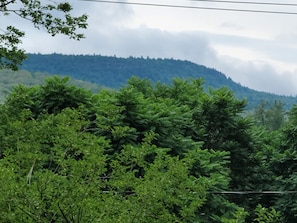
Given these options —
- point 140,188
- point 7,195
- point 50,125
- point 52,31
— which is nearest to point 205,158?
point 52,31

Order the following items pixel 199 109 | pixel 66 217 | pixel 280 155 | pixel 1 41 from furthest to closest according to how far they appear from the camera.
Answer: pixel 199 109 → pixel 280 155 → pixel 1 41 → pixel 66 217

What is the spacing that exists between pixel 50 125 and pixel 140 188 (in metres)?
2.51

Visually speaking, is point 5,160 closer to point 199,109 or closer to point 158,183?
point 158,183

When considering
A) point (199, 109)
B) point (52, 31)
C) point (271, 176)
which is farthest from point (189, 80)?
point (52, 31)

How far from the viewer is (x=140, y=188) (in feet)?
22.6

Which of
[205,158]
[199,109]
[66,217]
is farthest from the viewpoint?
[199,109]

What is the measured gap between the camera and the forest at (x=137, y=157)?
22.1ft

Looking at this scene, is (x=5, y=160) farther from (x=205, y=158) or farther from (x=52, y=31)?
(x=205, y=158)

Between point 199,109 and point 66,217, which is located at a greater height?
point 199,109

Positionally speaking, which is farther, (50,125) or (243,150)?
(243,150)

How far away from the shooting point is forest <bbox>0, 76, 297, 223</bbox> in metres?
6.73

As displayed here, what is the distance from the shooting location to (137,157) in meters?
7.76

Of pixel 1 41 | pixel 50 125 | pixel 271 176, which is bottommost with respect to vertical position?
pixel 271 176

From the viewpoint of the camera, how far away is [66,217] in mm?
6812
